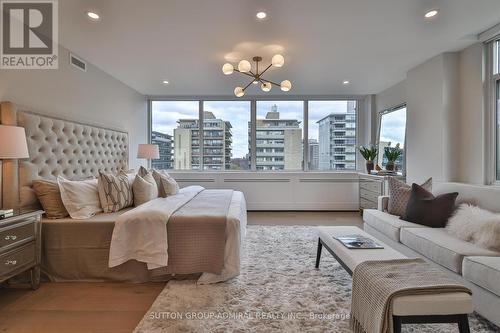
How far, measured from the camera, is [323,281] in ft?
8.01

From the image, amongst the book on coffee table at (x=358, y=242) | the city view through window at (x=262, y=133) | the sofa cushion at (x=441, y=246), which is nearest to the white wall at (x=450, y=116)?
the sofa cushion at (x=441, y=246)

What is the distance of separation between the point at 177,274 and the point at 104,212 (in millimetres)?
1072

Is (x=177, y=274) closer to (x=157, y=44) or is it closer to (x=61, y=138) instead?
(x=61, y=138)

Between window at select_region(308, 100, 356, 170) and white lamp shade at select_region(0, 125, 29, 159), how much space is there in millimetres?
5040

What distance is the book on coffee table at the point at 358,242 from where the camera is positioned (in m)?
2.12

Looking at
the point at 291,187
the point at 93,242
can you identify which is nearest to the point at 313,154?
the point at 291,187

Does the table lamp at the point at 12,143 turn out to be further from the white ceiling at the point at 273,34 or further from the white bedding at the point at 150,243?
the white ceiling at the point at 273,34

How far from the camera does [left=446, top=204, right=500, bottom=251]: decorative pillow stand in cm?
203

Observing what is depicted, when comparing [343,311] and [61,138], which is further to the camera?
[61,138]

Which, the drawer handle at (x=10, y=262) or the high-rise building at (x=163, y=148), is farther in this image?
the high-rise building at (x=163, y=148)

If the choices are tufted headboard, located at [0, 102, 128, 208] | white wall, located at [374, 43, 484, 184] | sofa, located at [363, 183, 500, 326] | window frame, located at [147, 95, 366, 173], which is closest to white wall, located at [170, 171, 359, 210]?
window frame, located at [147, 95, 366, 173]

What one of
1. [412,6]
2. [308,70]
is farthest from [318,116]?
[412,6]

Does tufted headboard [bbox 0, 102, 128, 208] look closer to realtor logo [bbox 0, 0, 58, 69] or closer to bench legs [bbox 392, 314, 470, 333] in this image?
realtor logo [bbox 0, 0, 58, 69]

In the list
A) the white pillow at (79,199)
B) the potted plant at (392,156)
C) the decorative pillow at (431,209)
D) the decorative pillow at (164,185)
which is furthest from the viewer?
the potted plant at (392,156)
